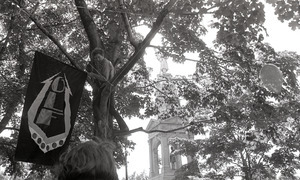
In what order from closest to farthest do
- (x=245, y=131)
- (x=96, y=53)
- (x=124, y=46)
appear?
1. (x=96, y=53)
2. (x=124, y=46)
3. (x=245, y=131)

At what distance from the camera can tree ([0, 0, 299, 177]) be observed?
5.48m

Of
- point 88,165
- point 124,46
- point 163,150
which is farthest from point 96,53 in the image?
point 163,150

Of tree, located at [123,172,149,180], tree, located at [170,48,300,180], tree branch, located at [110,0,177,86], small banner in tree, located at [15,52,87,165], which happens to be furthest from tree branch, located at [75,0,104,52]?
tree, located at [123,172,149,180]

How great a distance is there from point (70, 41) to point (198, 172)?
9694 millimetres

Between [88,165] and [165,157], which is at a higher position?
[165,157]

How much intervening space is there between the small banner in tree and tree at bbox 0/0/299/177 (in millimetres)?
819

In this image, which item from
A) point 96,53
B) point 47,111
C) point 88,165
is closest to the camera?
point 88,165

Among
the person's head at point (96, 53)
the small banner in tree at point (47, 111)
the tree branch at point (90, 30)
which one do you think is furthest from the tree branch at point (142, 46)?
the small banner in tree at point (47, 111)

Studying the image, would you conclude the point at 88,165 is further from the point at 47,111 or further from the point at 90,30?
the point at 90,30

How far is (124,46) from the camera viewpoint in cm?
1033

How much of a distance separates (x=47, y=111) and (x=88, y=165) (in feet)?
12.8

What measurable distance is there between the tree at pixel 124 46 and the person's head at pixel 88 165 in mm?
4340

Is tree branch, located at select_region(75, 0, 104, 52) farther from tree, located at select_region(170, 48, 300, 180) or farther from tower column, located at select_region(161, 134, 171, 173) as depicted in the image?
tower column, located at select_region(161, 134, 171, 173)

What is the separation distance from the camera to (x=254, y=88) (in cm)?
795
